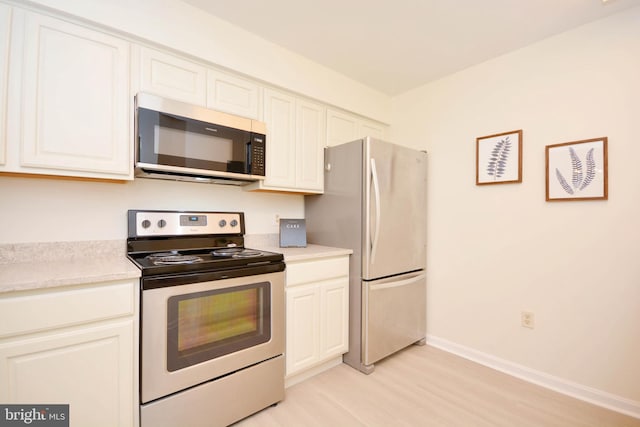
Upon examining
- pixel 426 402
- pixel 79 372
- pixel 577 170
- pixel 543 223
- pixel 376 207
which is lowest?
pixel 426 402

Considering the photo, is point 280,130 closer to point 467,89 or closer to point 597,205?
point 467,89

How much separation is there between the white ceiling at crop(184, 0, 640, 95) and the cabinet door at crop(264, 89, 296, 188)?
426mm

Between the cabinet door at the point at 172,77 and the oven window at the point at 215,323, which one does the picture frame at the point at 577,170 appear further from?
the cabinet door at the point at 172,77

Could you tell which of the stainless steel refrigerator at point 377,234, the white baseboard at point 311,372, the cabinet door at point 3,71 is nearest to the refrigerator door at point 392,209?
the stainless steel refrigerator at point 377,234

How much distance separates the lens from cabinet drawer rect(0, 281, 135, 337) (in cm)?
106

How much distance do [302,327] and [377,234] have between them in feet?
2.80

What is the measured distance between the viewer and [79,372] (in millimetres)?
1177

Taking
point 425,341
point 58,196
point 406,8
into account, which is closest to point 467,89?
point 406,8

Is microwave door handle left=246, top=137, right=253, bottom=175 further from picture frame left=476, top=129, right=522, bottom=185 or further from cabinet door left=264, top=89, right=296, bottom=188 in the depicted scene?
picture frame left=476, top=129, right=522, bottom=185

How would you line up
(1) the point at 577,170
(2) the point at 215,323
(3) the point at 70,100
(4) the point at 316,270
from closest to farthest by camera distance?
(3) the point at 70,100, (2) the point at 215,323, (1) the point at 577,170, (4) the point at 316,270

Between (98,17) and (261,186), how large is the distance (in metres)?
1.24

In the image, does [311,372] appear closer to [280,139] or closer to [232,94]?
[280,139]

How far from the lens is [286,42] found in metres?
A: 2.15

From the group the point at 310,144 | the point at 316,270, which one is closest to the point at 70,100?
the point at 310,144
